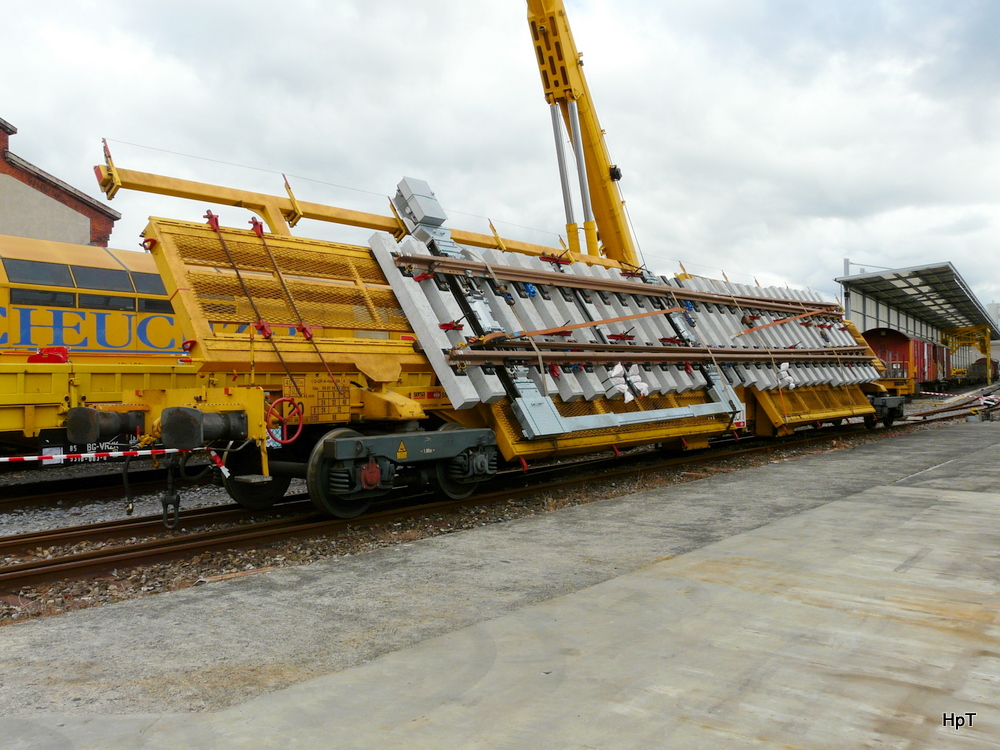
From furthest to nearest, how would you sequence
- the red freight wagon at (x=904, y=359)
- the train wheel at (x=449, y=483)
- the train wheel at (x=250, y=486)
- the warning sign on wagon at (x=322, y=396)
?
the red freight wagon at (x=904, y=359), the train wheel at (x=449, y=483), the train wheel at (x=250, y=486), the warning sign on wagon at (x=322, y=396)

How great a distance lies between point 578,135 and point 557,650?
1305cm

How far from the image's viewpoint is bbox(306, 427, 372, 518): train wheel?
6535 millimetres

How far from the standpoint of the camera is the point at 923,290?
3788 centimetres

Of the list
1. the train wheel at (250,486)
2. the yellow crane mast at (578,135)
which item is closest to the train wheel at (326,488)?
the train wheel at (250,486)

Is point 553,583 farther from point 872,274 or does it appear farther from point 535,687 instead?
point 872,274

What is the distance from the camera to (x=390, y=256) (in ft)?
26.0

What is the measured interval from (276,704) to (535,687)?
3.62 feet

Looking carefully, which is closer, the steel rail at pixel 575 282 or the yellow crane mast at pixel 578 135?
the steel rail at pixel 575 282

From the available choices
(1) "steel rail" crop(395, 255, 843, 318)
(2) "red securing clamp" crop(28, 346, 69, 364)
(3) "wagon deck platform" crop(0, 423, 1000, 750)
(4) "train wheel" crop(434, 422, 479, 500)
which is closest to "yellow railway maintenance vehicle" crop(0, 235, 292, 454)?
(2) "red securing clamp" crop(28, 346, 69, 364)

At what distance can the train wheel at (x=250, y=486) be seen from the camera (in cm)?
714

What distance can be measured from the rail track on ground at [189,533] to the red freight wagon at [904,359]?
13062 millimetres

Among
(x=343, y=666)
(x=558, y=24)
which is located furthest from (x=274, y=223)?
(x=558, y=24)

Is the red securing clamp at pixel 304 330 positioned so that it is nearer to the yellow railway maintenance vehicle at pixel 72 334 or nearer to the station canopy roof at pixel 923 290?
the yellow railway maintenance vehicle at pixel 72 334

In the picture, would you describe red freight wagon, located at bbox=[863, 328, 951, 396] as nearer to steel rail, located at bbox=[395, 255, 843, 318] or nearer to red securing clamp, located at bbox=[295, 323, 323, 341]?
steel rail, located at bbox=[395, 255, 843, 318]
